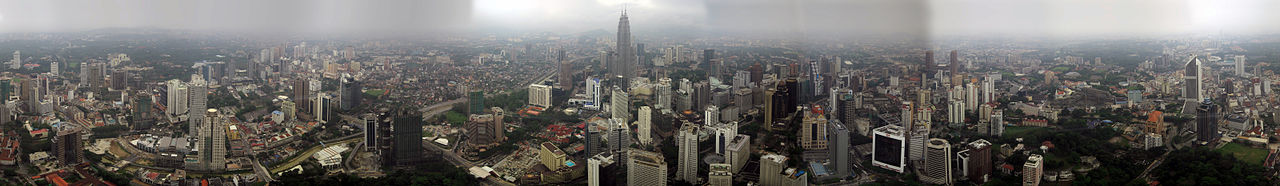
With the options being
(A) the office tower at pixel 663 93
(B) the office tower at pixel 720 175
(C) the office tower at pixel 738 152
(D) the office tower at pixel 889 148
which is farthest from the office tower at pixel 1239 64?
(A) the office tower at pixel 663 93

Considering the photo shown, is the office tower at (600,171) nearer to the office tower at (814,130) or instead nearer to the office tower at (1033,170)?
the office tower at (814,130)

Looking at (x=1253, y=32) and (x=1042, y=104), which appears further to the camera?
(x=1042, y=104)

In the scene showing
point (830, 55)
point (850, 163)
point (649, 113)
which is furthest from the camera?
point (649, 113)

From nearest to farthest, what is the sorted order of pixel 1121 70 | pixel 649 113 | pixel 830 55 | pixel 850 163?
pixel 850 163, pixel 830 55, pixel 649 113, pixel 1121 70

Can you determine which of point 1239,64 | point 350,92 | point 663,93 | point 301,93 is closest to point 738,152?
point 663,93

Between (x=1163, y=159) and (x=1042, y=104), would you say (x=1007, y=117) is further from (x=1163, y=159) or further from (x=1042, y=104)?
(x=1163, y=159)

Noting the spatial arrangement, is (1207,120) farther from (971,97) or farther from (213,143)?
(213,143)

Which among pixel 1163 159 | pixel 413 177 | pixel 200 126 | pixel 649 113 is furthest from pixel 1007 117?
pixel 200 126

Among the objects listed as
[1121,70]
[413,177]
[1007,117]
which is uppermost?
[1121,70]
